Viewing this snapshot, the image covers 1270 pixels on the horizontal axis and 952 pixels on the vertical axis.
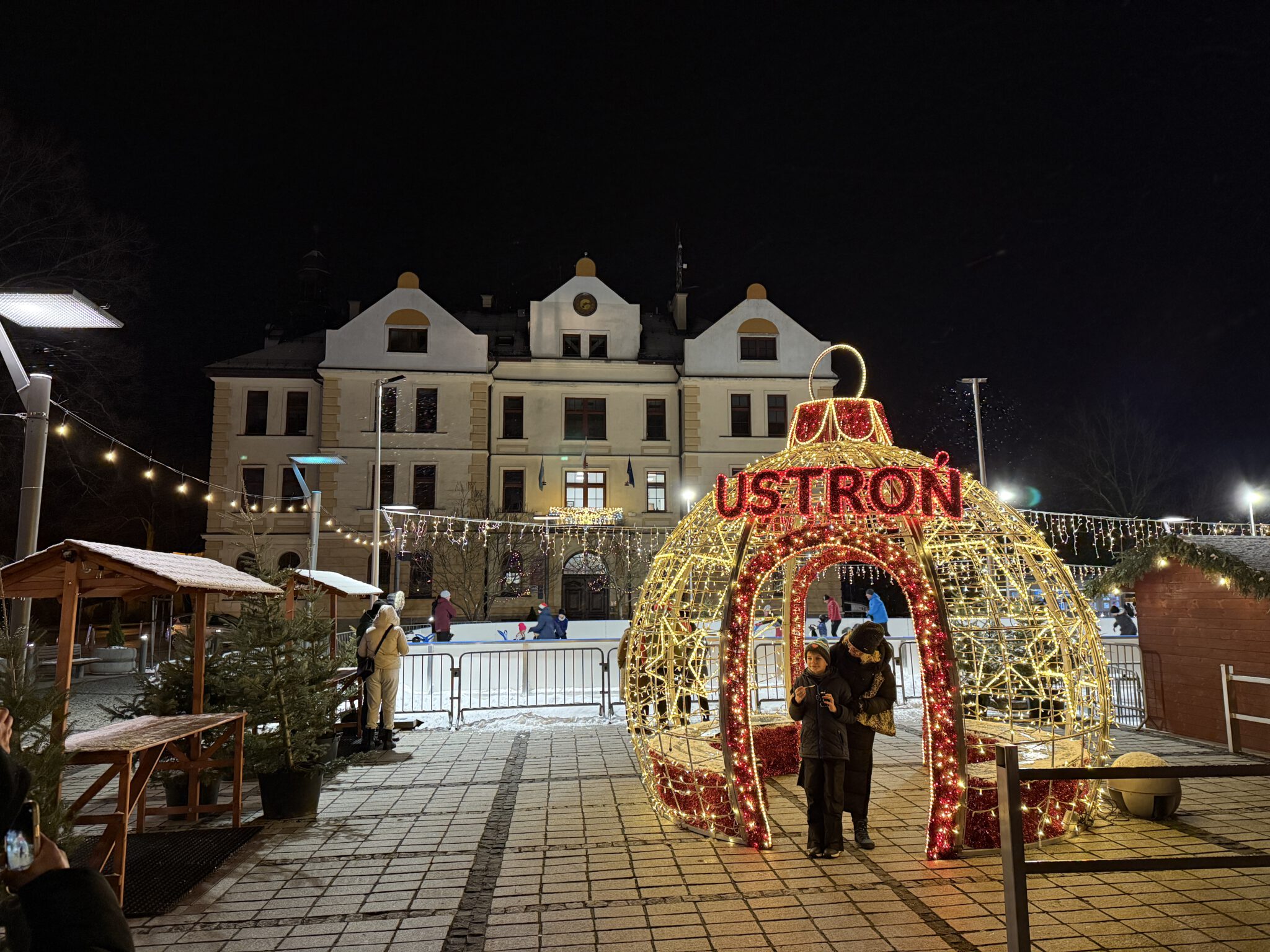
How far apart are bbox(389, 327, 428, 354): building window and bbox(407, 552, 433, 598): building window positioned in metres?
8.15

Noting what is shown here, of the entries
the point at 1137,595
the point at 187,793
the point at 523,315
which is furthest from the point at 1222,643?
the point at 523,315

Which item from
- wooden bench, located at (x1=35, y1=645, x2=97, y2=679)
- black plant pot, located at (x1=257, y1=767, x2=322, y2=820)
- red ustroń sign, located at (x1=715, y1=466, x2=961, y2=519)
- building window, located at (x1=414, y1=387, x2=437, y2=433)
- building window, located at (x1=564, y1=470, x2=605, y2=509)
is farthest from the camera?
building window, located at (x1=564, y1=470, x2=605, y2=509)

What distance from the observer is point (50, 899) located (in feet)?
6.83

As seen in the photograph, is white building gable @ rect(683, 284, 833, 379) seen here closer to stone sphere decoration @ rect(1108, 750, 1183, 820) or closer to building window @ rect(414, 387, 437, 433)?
building window @ rect(414, 387, 437, 433)

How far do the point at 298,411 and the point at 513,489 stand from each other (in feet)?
30.2

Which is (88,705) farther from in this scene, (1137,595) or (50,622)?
(50,622)

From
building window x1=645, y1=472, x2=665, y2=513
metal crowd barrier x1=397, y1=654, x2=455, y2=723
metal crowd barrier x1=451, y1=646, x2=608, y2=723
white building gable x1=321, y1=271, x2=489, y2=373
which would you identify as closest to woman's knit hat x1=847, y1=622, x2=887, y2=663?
metal crowd barrier x1=451, y1=646, x2=608, y2=723

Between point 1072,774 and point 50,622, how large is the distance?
4088 cm

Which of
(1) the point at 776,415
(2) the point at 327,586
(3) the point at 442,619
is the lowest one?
(3) the point at 442,619

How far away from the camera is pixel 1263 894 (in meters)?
5.14

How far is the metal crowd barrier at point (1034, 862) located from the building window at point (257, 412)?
32.1 meters

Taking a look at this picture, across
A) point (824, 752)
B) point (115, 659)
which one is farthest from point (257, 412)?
point (824, 752)

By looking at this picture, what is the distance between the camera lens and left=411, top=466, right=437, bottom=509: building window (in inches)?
1199

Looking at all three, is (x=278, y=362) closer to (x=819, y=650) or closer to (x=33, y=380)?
(x=33, y=380)
